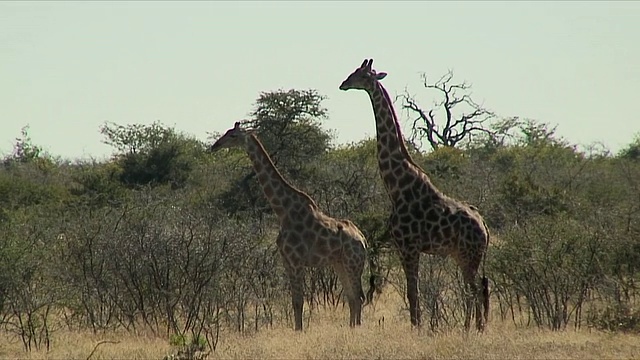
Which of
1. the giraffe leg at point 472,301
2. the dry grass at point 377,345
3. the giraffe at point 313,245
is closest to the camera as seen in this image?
the dry grass at point 377,345

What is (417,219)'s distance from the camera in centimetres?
1359

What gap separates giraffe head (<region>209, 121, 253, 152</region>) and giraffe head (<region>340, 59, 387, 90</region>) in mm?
1275

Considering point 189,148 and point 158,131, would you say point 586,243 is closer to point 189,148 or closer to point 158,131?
point 189,148

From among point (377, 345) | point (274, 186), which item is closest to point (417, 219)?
point (274, 186)

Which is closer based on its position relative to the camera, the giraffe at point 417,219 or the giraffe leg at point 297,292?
the giraffe leg at point 297,292

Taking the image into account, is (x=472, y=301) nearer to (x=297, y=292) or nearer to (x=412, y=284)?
(x=412, y=284)

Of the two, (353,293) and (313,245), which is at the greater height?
(313,245)

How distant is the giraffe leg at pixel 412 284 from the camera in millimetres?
13086

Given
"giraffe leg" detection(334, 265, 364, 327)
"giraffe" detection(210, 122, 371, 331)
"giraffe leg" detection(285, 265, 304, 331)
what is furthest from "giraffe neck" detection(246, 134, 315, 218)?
"giraffe leg" detection(334, 265, 364, 327)

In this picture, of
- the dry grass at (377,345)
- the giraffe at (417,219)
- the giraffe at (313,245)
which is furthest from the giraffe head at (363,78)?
the dry grass at (377,345)

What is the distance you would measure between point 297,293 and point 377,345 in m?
2.37

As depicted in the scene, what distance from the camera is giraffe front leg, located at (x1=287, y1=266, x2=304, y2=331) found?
13199mm

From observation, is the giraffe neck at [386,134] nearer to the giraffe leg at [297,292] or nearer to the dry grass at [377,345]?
the giraffe leg at [297,292]

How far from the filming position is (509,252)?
575 inches
